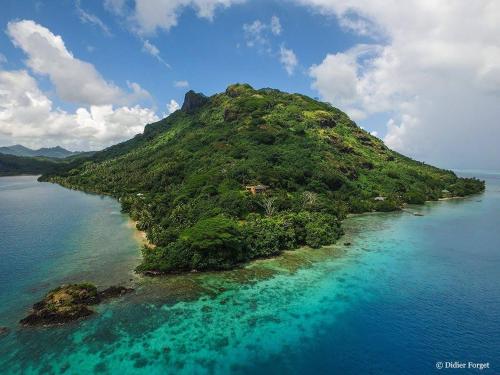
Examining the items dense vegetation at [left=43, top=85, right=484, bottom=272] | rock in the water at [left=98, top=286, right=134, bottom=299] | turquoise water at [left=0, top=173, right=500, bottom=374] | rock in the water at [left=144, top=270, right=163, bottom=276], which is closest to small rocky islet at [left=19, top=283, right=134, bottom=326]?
rock in the water at [left=98, top=286, right=134, bottom=299]

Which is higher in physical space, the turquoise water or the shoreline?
the shoreline

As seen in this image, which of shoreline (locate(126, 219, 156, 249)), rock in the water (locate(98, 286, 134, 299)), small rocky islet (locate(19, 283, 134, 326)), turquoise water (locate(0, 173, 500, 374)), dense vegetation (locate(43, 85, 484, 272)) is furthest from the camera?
shoreline (locate(126, 219, 156, 249))

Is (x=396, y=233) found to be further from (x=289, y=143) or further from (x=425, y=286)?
(x=289, y=143)

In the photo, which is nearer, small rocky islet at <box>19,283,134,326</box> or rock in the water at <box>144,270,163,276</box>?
small rocky islet at <box>19,283,134,326</box>

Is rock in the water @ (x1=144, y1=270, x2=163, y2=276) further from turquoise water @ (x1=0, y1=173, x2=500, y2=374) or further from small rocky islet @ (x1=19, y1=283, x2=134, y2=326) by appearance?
small rocky islet @ (x1=19, y1=283, x2=134, y2=326)

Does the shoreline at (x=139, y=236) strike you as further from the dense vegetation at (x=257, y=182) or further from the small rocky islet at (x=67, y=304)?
the small rocky islet at (x=67, y=304)

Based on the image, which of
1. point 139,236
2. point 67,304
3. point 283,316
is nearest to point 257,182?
point 139,236

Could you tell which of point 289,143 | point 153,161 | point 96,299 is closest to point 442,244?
point 96,299
